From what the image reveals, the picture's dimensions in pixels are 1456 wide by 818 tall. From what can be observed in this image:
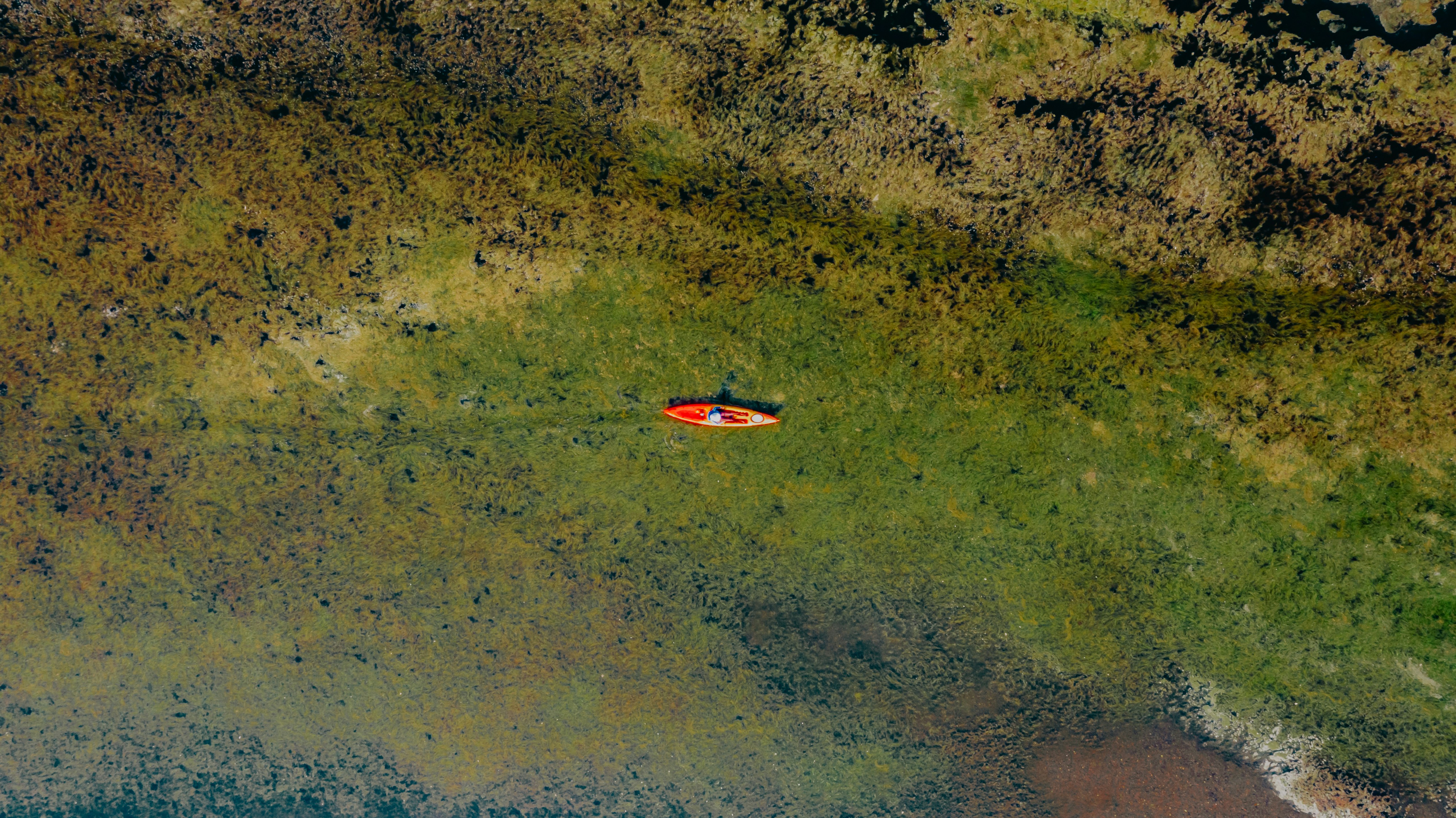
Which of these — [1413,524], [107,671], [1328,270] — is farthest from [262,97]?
[1413,524]

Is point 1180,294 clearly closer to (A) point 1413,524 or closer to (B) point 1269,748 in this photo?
(A) point 1413,524

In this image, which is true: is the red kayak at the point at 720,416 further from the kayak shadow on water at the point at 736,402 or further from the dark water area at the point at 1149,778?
the dark water area at the point at 1149,778

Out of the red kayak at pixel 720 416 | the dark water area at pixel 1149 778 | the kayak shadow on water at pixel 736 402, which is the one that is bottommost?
the dark water area at pixel 1149 778

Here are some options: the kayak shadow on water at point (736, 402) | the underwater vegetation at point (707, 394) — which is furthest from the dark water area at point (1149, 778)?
the kayak shadow on water at point (736, 402)

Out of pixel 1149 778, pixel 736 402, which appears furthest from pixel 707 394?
pixel 1149 778

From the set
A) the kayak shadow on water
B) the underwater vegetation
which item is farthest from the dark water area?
the kayak shadow on water

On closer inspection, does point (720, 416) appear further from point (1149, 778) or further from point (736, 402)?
point (1149, 778)
